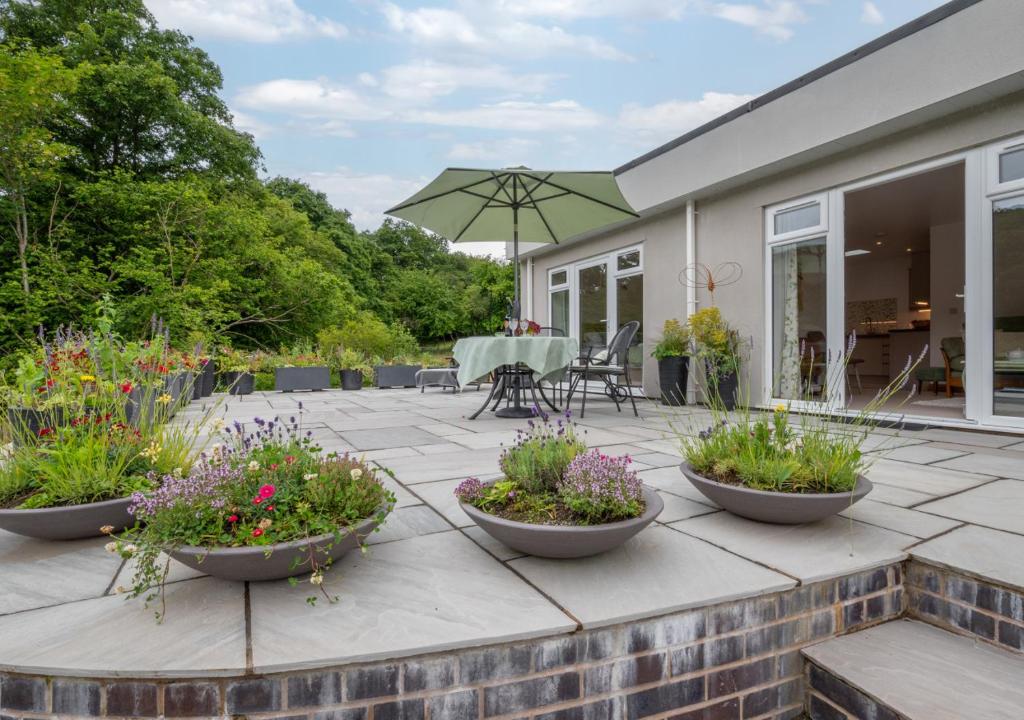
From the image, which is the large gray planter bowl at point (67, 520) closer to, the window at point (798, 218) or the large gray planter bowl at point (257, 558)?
the large gray planter bowl at point (257, 558)

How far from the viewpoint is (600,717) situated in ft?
3.95

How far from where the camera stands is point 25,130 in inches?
345

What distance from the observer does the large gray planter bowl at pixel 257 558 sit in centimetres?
123

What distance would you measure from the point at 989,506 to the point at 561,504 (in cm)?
171

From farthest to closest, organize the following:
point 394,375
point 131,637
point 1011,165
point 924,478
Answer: point 394,375 → point 1011,165 → point 924,478 → point 131,637

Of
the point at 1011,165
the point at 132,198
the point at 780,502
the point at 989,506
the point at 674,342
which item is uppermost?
the point at 132,198

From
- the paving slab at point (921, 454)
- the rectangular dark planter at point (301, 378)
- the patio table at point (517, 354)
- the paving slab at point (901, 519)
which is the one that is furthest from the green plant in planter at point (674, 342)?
the rectangular dark planter at point (301, 378)

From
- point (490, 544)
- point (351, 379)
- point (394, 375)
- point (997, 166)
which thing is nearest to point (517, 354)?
point (490, 544)

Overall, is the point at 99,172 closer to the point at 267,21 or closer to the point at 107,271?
the point at 107,271

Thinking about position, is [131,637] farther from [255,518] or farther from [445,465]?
[445,465]

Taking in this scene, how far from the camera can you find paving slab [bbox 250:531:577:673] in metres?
1.09

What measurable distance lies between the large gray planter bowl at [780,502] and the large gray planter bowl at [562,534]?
16.3 inches

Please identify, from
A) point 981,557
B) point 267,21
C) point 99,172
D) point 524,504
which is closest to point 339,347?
point 267,21

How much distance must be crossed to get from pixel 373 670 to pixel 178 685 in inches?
14.7
